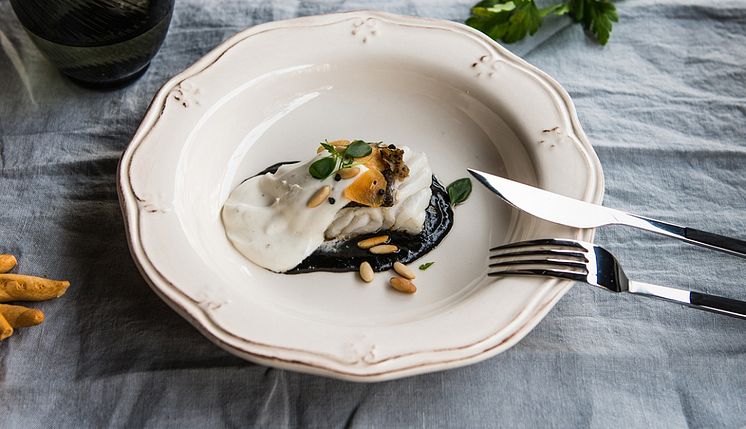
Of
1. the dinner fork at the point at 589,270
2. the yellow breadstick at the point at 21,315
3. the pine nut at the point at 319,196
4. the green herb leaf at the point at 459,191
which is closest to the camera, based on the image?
the dinner fork at the point at 589,270

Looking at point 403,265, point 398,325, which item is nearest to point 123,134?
point 403,265

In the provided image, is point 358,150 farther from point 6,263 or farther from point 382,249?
point 6,263

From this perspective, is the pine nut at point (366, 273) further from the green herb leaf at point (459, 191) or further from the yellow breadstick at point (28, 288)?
the yellow breadstick at point (28, 288)

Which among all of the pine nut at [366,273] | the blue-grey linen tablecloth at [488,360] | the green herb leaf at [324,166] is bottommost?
the blue-grey linen tablecloth at [488,360]

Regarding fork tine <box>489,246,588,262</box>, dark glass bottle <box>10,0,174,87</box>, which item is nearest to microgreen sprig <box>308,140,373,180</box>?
fork tine <box>489,246,588,262</box>

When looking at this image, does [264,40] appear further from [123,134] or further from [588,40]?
[588,40]

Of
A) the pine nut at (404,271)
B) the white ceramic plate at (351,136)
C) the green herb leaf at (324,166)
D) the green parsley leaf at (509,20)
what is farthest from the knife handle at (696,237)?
the green parsley leaf at (509,20)
